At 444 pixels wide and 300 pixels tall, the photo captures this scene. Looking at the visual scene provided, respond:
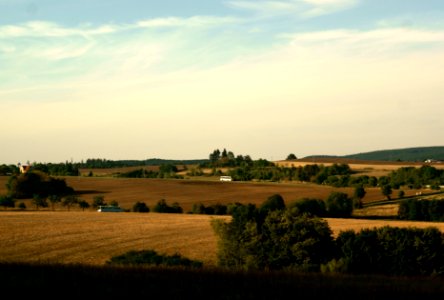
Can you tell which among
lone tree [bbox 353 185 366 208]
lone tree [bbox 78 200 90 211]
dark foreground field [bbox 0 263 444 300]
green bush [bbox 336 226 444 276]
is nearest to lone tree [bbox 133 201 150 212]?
lone tree [bbox 78 200 90 211]

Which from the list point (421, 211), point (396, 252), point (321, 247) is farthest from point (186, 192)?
point (396, 252)

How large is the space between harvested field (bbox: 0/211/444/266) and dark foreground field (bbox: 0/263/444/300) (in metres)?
18.0

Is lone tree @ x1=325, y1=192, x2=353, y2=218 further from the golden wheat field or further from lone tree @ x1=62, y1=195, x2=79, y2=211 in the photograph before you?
lone tree @ x1=62, y1=195, x2=79, y2=211

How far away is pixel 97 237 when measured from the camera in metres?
47.4

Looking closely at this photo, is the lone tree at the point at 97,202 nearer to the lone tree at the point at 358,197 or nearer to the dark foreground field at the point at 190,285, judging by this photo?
the lone tree at the point at 358,197

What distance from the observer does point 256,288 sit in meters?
12.3

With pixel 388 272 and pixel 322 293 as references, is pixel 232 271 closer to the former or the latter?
Result: pixel 322 293

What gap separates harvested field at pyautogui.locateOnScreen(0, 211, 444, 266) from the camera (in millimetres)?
38250

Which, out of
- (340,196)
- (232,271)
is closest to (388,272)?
(232,271)

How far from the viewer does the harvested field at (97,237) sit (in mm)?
38250

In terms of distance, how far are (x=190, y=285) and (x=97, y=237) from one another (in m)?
36.5

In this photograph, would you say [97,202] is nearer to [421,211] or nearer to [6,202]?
[6,202]

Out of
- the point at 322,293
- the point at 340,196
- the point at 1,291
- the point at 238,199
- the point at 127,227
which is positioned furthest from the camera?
the point at 238,199

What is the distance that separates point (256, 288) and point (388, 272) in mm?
24380
